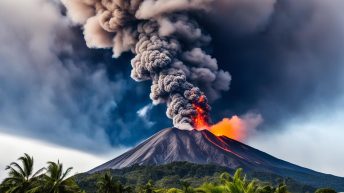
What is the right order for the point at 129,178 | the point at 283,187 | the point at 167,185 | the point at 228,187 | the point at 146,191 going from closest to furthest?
the point at 228,187 → the point at 283,187 → the point at 146,191 → the point at 167,185 → the point at 129,178

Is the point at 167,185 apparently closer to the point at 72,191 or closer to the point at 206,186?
the point at 72,191

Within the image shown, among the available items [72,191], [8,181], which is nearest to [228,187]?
[72,191]

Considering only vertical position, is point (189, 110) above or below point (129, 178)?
above

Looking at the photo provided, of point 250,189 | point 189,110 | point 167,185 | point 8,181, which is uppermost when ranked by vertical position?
point 189,110

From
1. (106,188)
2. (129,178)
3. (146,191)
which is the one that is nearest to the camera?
(106,188)

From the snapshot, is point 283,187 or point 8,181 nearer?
point 283,187

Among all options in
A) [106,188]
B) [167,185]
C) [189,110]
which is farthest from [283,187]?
[189,110]
